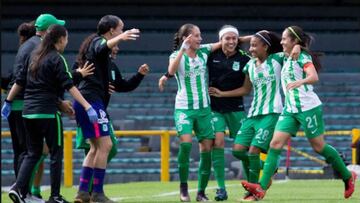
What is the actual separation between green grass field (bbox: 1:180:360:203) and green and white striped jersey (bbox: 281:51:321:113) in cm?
95

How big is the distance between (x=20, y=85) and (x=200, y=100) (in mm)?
2165

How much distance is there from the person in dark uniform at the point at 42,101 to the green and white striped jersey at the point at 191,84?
1.92 metres

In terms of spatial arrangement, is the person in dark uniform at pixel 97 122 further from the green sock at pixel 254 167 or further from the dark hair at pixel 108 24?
the green sock at pixel 254 167

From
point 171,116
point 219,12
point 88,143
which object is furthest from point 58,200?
point 219,12

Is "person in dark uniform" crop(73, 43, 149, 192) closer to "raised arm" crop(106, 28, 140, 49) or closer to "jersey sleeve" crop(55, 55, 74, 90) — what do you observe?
"jersey sleeve" crop(55, 55, 74, 90)

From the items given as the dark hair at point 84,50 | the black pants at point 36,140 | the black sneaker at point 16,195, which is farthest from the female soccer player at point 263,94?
the black sneaker at point 16,195

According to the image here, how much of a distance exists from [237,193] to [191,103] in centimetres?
212

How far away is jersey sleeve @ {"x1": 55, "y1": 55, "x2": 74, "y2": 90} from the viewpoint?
10.4m

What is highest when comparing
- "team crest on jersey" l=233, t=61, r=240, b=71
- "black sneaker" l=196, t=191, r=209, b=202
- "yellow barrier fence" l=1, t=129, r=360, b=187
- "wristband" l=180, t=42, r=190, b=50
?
"wristband" l=180, t=42, r=190, b=50

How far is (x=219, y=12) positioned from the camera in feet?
95.9

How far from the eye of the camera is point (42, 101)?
1063cm

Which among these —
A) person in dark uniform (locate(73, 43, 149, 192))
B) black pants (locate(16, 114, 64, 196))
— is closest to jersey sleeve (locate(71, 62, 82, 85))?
person in dark uniform (locate(73, 43, 149, 192))

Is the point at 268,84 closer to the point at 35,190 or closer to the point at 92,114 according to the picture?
the point at 92,114

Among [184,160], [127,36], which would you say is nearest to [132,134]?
[184,160]
